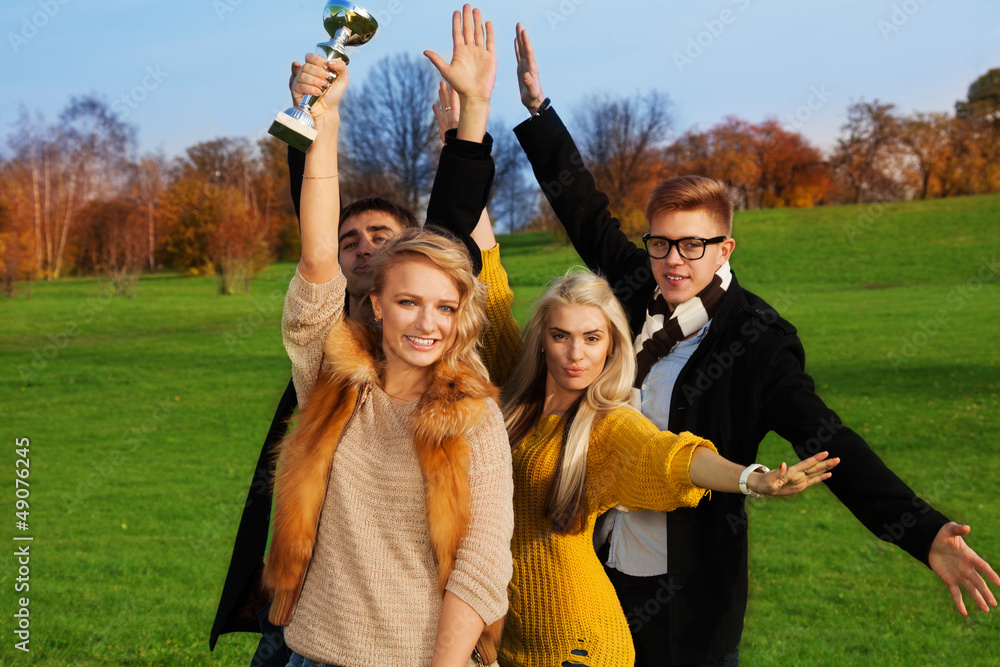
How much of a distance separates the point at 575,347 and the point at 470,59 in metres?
0.98

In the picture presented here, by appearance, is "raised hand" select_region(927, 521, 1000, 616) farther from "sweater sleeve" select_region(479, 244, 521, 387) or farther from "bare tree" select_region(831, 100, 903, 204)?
"bare tree" select_region(831, 100, 903, 204)

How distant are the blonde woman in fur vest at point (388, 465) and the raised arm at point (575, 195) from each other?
998mm

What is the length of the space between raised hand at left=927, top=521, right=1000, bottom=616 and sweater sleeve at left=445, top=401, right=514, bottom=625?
45.5 inches

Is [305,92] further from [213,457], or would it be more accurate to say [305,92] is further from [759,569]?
[213,457]

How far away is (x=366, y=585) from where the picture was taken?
213 centimetres

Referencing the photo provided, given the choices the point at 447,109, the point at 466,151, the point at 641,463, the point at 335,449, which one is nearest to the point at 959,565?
the point at 641,463

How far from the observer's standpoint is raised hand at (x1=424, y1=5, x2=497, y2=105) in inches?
104

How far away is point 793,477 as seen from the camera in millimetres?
2125

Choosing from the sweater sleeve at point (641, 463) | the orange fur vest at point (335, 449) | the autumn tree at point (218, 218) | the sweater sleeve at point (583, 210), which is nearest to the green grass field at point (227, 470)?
the sweater sleeve at point (583, 210)

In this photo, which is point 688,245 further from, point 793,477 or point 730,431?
point 793,477

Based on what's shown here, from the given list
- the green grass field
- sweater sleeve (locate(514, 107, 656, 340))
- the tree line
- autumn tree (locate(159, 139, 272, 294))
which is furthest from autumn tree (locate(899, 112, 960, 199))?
sweater sleeve (locate(514, 107, 656, 340))

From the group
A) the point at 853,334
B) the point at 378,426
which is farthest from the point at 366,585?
the point at 853,334

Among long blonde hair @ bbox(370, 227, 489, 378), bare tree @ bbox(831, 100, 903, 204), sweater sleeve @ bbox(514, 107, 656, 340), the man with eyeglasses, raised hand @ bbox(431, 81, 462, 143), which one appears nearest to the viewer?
long blonde hair @ bbox(370, 227, 489, 378)

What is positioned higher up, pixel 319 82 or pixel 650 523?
pixel 319 82
